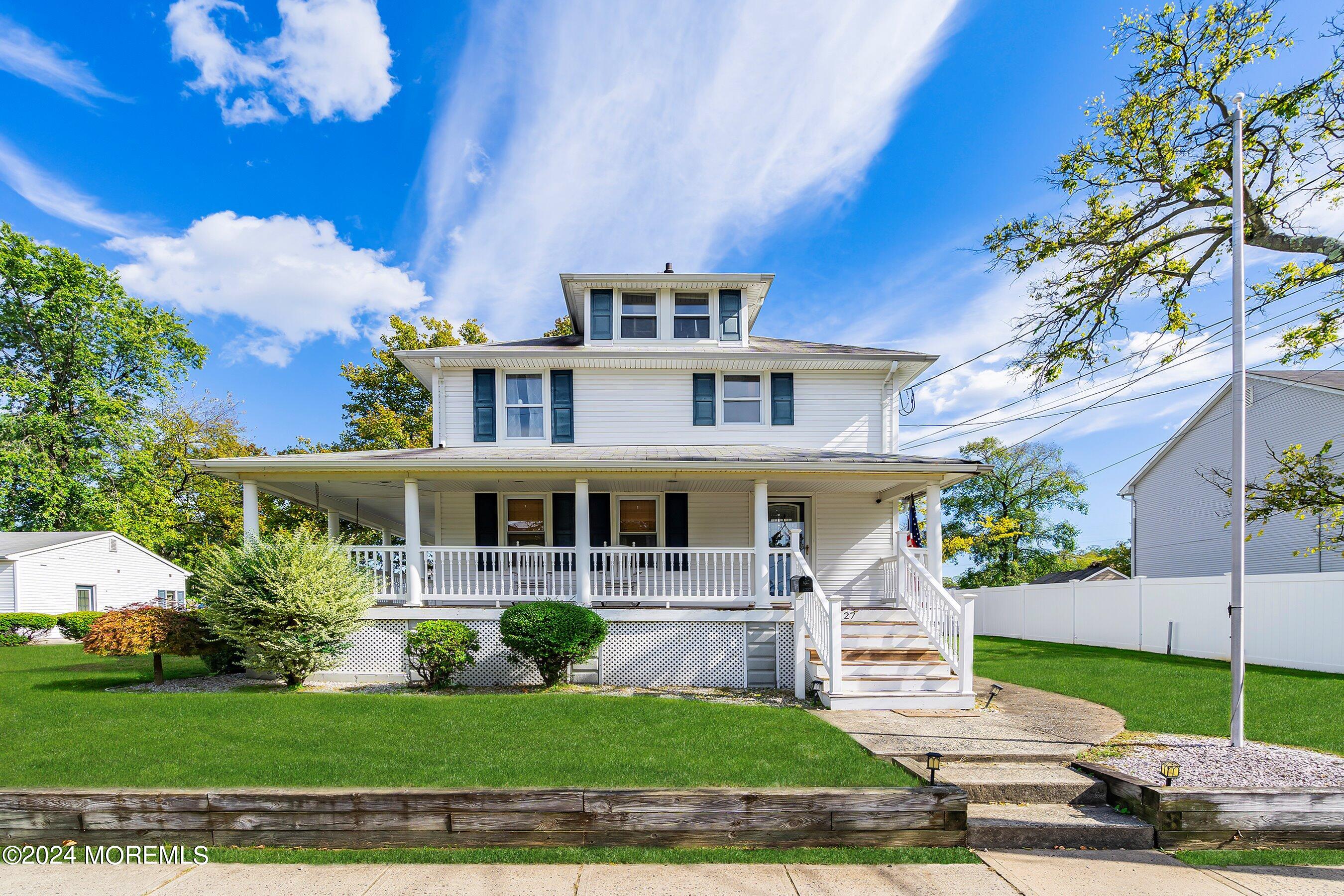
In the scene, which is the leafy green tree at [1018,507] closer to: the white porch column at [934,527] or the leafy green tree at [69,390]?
the white porch column at [934,527]

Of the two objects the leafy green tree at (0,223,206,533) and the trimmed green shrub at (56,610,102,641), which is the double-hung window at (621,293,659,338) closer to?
the trimmed green shrub at (56,610,102,641)

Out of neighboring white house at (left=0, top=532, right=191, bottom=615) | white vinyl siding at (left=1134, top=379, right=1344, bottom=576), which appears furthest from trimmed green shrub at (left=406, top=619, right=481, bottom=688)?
neighboring white house at (left=0, top=532, right=191, bottom=615)

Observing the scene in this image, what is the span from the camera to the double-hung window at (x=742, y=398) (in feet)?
44.9

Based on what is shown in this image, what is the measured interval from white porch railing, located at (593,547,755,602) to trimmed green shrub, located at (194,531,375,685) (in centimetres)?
395

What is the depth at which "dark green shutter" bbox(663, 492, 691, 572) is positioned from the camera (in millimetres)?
13117

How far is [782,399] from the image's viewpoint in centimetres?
1361

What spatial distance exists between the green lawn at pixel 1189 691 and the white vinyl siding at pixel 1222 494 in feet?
15.4

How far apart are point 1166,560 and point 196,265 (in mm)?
36220

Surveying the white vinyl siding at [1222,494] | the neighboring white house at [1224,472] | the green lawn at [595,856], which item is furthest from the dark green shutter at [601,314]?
the neighboring white house at [1224,472]

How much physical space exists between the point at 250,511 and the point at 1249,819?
42.0ft

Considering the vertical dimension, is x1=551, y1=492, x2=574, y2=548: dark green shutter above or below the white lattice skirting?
above

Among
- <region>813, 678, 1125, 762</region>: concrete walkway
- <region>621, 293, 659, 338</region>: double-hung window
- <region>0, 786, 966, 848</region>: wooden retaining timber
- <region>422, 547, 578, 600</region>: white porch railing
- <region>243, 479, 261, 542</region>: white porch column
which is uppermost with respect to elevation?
<region>621, 293, 659, 338</region>: double-hung window

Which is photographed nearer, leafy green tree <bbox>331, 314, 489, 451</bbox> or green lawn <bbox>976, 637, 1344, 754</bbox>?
green lawn <bbox>976, 637, 1344, 754</bbox>

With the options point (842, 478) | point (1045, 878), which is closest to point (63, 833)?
point (1045, 878)
